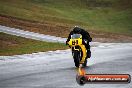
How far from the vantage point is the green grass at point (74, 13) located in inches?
1930

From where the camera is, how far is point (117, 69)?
17.8 m

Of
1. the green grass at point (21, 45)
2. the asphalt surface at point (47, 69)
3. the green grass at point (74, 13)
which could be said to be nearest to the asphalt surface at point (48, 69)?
the asphalt surface at point (47, 69)

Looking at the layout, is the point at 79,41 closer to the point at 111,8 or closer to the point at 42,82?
the point at 42,82

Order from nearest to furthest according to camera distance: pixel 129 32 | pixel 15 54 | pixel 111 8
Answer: pixel 15 54, pixel 129 32, pixel 111 8

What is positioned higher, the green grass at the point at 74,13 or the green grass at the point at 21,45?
the green grass at the point at 21,45

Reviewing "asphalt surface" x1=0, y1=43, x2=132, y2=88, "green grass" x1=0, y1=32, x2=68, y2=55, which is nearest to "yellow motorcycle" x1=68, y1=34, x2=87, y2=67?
"asphalt surface" x1=0, y1=43, x2=132, y2=88

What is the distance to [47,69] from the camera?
58.6 feet

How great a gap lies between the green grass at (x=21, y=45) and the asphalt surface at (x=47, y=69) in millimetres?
2064

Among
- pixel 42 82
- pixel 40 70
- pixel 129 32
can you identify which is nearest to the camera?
pixel 42 82

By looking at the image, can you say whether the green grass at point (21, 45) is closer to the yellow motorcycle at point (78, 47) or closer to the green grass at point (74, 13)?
the yellow motorcycle at point (78, 47)

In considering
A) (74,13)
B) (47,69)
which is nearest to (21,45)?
(47,69)

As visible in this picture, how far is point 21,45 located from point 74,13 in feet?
94.5

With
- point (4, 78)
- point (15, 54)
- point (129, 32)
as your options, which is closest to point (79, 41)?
point (4, 78)

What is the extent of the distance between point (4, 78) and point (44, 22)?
102ft
